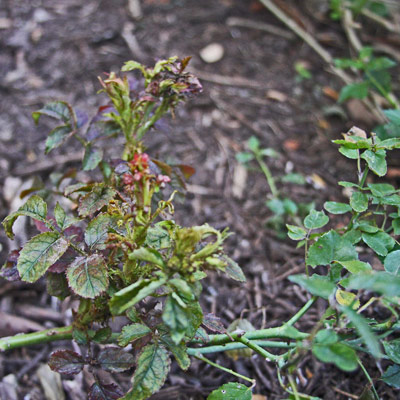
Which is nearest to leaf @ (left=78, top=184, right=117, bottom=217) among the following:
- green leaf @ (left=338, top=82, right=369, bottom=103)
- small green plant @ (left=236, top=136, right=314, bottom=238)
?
small green plant @ (left=236, top=136, right=314, bottom=238)

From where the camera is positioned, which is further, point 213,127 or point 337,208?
point 213,127

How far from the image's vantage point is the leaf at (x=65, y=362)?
1.19 metres

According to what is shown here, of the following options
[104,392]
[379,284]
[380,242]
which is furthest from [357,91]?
[104,392]

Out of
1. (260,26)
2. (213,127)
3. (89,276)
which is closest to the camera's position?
(89,276)

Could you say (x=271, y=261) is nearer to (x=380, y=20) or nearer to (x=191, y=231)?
(x=191, y=231)

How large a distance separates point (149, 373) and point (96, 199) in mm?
467

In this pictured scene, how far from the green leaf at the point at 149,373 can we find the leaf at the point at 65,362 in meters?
0.23

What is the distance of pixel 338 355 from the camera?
0.89m

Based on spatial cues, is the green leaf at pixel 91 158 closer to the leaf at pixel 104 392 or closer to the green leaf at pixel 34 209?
the green leaf at pixel 34 209

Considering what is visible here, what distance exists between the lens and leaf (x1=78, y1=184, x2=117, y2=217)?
1157 millimetres

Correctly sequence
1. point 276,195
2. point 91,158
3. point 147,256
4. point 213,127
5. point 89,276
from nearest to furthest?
point 147,256 < point 89,276 < point 91,158 < point 276,195 < point 213,127

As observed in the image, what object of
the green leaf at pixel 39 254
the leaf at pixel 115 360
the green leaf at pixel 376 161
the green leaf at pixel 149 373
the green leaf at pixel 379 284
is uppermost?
the green leaf at pixel 379 284

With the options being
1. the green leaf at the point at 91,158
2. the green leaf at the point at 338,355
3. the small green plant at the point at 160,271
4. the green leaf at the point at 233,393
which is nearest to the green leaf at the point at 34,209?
the small green plant at the point at 160,271

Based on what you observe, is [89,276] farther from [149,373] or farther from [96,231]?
[149,373]
